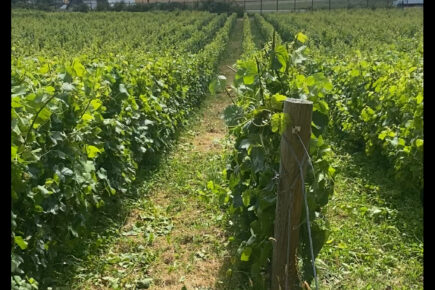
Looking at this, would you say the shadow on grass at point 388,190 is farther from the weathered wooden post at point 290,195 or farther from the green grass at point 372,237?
the weathered wooden post at point 290,195

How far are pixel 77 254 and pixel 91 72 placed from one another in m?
2.08

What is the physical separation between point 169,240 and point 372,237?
6.66 ft

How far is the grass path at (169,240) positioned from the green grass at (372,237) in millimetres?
1045

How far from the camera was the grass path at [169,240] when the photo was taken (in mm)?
3777

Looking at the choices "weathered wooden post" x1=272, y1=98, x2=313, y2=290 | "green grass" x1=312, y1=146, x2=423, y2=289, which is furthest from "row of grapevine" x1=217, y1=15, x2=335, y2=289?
"green grass" x1=312, y1=146, x2=423, y2=289

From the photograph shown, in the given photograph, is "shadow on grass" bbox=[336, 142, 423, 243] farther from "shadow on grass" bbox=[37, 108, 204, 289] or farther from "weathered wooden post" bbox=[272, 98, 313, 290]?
"shadow on grass" bbox=[37, 108, 204, 289]

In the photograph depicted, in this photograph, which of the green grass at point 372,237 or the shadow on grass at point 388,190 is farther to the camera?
the shadow on grass at point 388,190

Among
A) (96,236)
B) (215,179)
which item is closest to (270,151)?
(96,236)

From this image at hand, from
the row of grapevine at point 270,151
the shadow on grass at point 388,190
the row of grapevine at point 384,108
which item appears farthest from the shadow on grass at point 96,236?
the row of grapevine at point 384,108

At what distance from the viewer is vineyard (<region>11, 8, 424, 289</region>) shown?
10.2 ft

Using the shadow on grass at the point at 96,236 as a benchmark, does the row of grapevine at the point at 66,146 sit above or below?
above

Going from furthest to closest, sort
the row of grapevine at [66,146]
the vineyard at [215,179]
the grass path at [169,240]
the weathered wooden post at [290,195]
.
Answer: the grass path at [169,240]
the vineyard at [215,179]
the row of grapevine at [66,146]
the weathered wooden post at [290,195]
